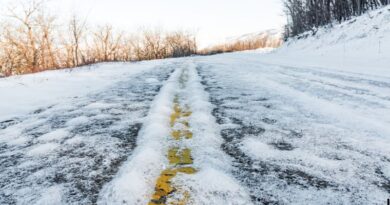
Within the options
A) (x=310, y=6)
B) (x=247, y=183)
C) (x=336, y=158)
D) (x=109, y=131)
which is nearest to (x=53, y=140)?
(x=109, y=131)

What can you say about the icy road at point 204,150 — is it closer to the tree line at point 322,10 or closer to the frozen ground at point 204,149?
the frozen ground at point 204,149

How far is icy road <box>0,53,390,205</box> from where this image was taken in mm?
1815

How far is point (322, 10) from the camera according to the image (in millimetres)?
21469

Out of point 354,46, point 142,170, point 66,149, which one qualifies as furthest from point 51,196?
point 354,46

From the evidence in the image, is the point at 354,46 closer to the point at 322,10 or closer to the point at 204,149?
the point at 322,10

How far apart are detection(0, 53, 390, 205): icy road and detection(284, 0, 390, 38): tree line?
14.7 m

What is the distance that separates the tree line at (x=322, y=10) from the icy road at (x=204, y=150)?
14.7 metres

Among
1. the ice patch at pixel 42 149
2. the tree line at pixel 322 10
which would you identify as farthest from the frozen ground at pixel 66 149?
the tree line at pixel 322 10

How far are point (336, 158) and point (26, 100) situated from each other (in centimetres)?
511

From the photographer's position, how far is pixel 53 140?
9.98 ft

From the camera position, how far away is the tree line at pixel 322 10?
696 inches

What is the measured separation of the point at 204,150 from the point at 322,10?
21.5 meters

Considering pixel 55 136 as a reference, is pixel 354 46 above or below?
above

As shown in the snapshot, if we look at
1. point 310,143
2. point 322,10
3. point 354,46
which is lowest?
point 310,143
